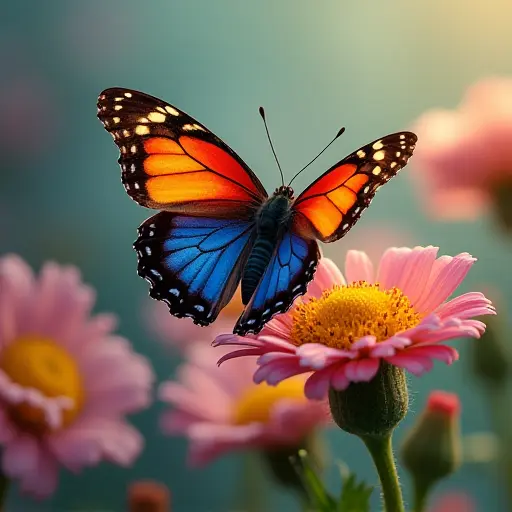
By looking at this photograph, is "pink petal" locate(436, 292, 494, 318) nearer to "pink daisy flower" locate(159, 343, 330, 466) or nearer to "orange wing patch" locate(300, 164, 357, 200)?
"orange wing patch" locate(300, 164, 357, 200)

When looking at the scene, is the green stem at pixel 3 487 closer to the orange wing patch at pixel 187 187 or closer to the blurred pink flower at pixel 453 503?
the orange wing patch at pixel 187 187

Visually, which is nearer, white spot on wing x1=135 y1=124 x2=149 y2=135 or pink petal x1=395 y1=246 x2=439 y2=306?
pink petal x1=395 y1=246 x2=439 y2=306

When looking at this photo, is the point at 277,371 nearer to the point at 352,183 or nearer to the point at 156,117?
the point at 352,183

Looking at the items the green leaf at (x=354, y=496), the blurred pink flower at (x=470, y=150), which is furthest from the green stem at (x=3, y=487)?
the blurred pink flower at (x=470, y=150)

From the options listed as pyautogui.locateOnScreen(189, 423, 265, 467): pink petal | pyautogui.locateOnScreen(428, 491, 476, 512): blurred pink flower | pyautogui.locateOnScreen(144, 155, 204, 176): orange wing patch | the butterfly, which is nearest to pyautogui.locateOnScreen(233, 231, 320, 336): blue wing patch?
the butterfly

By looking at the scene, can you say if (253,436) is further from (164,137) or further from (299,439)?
(164,137)

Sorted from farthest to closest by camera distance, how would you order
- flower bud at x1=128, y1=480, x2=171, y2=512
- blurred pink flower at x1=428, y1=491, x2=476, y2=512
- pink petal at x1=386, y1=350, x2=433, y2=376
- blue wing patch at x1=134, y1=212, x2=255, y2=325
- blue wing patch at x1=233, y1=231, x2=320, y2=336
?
blurred pink flower at x1=428, y1=491, x2=476, y2=512 < flower bud at x1=128, y1=480, x2=171, y2=512 < blue wing patch at x1=134, y1=212, x2=255, y2=325 < blue wing patch at x1=233, y1=231, x2=320, y2=336 < pink petal at x1=386, y1=350, x2=433, y2=376
